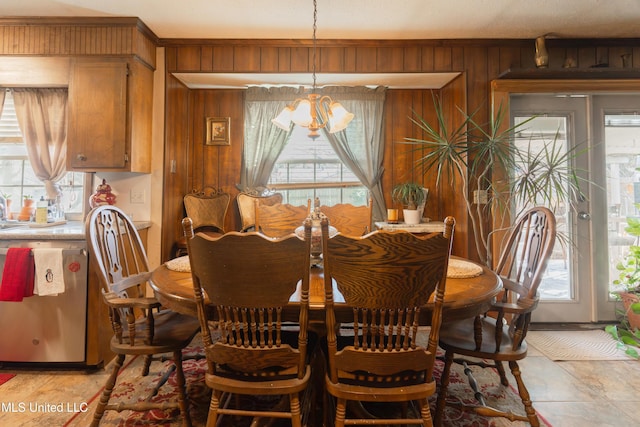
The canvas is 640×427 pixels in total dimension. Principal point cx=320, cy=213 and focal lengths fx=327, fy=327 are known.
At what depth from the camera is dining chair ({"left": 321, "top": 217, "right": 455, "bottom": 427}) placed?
3.55ft

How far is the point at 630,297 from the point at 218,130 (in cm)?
406

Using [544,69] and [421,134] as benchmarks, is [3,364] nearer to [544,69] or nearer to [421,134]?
[421,134]

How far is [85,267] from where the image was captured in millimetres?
2131

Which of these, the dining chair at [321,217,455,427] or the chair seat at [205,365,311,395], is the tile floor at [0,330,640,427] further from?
the chair seat at [205,365,311,395]

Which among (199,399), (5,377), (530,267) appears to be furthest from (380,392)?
(5,377)

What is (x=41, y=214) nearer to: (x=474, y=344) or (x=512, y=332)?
(x=474, y=344)

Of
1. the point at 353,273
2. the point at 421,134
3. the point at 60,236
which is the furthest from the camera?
the point at 421,134

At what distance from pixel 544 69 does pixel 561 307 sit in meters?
2.11

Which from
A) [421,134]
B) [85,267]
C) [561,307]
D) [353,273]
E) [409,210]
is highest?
[421,134]

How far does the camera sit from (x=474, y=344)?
5.10ft

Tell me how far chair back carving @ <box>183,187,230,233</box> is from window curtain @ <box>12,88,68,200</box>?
1073 mm

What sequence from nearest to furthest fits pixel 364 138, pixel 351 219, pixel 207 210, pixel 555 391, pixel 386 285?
1. pixel 386 285
2. pixel 555 391
3. pixel 351 219
4. pixel 207 210
5. pixel 364 138

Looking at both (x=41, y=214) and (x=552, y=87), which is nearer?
(x=41, y=214)

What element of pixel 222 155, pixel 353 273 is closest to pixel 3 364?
pixel 222 155
